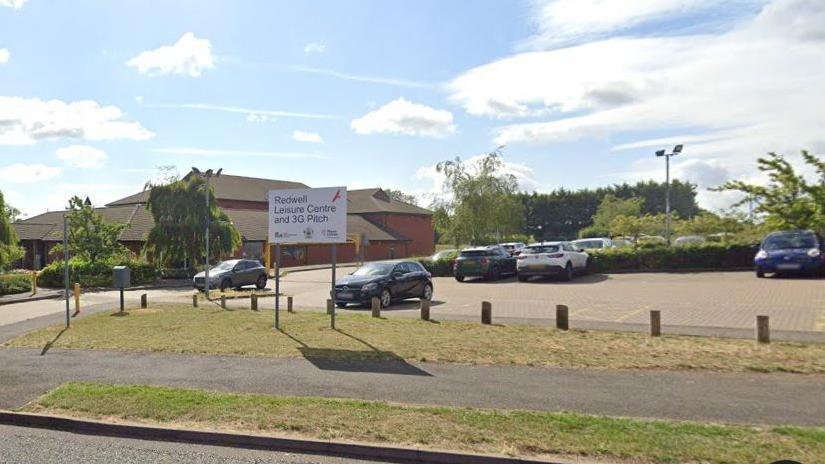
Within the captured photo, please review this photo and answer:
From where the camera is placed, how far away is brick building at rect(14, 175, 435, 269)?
47.7 metres

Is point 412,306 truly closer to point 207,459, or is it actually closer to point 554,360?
point 554,360

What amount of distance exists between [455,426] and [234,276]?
73.5 ft

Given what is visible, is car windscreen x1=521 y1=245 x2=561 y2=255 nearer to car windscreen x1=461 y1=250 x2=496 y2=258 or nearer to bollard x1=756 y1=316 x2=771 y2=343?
car windscreen x1=461 y1=250 x2=496 y2=258

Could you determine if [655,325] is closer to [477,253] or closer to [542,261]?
[542,261]

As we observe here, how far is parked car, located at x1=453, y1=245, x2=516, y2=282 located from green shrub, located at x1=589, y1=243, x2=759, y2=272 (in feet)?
13.5

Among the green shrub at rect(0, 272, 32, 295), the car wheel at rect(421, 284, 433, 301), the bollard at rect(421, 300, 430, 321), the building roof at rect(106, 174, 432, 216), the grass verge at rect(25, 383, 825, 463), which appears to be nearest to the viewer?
the grass verge at rect(25, 383, 825, 463)

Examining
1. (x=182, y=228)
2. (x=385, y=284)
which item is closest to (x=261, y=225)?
(x=182, y=228)

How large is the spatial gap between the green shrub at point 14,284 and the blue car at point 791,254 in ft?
97.6

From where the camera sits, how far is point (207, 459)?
213 inches

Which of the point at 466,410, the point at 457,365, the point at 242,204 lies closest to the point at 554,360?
the point at 457,365

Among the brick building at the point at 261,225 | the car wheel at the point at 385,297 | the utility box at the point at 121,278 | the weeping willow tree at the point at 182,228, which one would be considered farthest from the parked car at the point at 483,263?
the weeping willow tree at the point at 182,228

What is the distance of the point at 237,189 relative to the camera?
208 feet

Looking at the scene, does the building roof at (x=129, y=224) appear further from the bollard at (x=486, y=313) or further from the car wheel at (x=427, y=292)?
the bollard at (x=486, y=313)

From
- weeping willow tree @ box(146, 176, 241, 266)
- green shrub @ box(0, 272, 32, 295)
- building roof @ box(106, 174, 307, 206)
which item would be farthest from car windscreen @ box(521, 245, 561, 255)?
building roof @ box(106, 174, 307, 206)
